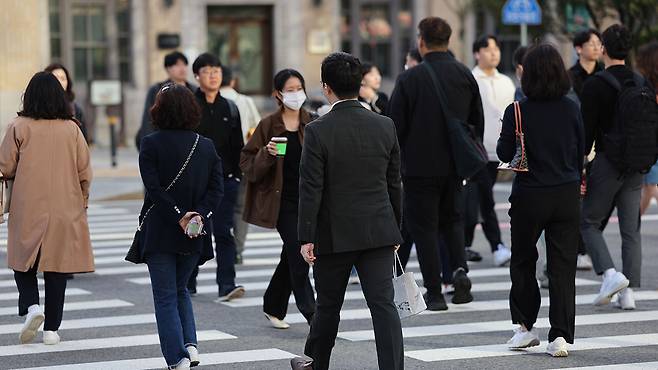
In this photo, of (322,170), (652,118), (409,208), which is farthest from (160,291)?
(652,118)

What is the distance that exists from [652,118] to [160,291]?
12.8ft

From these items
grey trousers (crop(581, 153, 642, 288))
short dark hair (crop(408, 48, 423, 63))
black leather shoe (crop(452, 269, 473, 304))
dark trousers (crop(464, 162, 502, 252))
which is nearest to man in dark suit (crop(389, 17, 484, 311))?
black leather shoe (crop(452, 269, 473, 304))

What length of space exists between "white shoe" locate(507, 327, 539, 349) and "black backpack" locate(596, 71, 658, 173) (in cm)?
192

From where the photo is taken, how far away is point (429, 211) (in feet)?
34.3

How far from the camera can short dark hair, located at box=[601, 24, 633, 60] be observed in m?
10.3

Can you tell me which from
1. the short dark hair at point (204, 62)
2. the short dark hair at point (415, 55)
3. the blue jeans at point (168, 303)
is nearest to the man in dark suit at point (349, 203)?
the blue jeans at point (168, 303)

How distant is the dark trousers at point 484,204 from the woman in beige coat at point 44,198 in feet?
15.5

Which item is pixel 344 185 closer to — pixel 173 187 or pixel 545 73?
pixel 173 187

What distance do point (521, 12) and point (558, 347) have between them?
48.7ft

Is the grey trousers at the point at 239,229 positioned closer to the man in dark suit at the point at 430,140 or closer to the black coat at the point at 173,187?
the man in dark suit at the point at 430,140

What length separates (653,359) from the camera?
8.58 metres

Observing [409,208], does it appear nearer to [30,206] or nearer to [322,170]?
[30,206]

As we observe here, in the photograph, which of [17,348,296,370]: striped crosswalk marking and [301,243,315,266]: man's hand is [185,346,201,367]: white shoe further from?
[301,243,315,266]: man's hand

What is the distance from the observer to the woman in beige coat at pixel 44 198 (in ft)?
30.6
